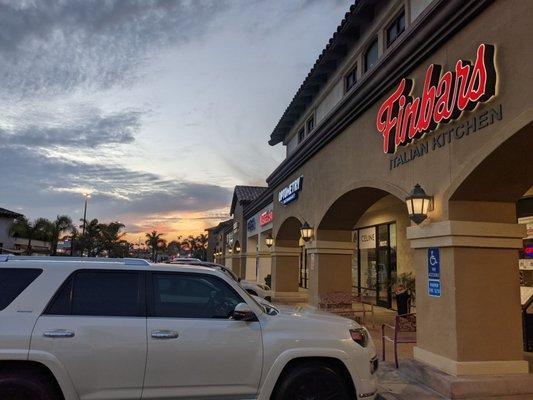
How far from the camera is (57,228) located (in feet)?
169

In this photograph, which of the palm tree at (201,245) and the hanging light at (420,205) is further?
the palm tree at (201,245)

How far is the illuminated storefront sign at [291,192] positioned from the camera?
61.4ft

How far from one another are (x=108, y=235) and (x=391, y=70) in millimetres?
74037

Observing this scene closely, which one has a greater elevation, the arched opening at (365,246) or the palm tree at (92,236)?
the palm tree at (92,236)

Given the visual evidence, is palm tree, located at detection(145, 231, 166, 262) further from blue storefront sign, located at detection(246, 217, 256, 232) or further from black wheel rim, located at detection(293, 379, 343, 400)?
black wheel rim, located at detection(293, 379, 343, 400)

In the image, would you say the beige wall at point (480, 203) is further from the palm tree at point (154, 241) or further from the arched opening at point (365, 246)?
the palm tree at point (154, 241)

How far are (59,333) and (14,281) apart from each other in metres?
0.78

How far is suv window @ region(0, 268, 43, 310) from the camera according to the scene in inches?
202

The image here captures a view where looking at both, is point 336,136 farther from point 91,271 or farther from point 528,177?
point 91,271

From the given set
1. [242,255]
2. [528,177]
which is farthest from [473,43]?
[242,255]

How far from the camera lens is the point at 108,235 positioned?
258 ft

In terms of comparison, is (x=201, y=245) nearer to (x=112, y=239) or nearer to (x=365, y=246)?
(x=112, y=239)

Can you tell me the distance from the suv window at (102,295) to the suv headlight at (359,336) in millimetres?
2342

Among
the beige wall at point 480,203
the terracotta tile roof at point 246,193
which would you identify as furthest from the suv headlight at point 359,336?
the terracotta tile roof at point 246,193
